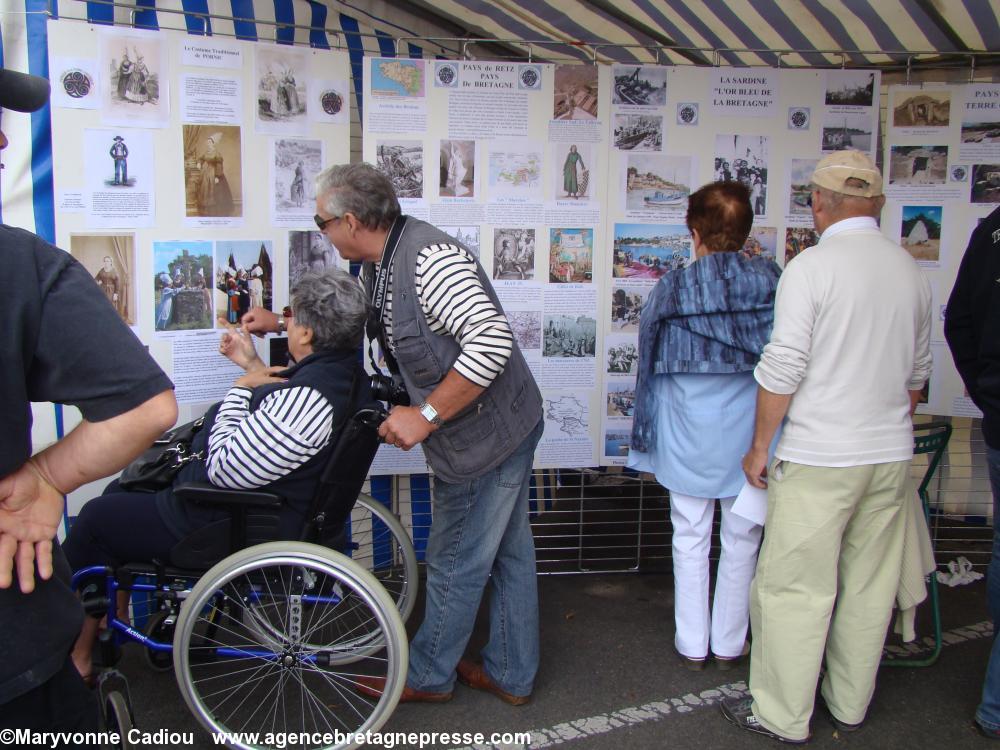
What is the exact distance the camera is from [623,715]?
2746 millimetres

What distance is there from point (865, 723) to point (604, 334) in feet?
5.58

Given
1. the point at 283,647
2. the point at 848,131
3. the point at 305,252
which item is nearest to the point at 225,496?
the point at 283,647

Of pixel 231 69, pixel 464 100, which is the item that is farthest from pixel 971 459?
pixel 231 69

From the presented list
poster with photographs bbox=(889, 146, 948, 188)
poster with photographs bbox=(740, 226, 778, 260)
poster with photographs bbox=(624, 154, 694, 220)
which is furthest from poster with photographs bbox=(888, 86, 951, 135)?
poster with photographs bbox=(624, 154, 694, 220)

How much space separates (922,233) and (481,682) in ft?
8.64

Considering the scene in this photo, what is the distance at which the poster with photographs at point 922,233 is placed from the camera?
3.60 metres

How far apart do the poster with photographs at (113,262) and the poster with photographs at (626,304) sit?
186 centimetres

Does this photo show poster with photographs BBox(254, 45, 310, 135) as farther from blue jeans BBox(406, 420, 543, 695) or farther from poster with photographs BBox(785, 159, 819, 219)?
poster with photographs BBox(785, 159, 819, 219)

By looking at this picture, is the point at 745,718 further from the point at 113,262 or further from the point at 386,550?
the point at 113,262

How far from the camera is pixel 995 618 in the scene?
8.62 feet

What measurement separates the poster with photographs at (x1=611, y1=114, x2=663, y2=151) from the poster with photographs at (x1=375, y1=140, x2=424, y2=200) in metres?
0.80

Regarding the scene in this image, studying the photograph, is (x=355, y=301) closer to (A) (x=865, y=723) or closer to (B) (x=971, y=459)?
(A) (x=865, y=723)

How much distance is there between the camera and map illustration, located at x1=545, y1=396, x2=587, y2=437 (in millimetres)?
3529

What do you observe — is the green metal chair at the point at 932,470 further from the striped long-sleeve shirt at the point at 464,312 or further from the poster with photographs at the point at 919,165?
the striped long-sleeve shirt at the point at 464,312
